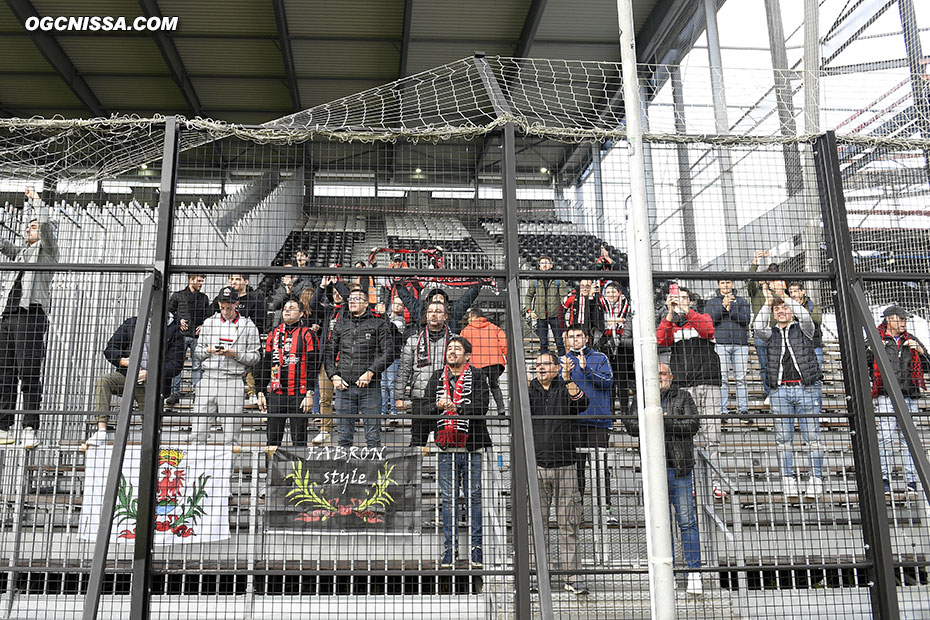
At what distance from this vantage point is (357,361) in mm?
5855

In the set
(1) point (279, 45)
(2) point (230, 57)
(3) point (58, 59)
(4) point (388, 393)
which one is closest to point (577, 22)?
(1) point (279, 45)

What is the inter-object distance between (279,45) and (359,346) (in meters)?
14.1

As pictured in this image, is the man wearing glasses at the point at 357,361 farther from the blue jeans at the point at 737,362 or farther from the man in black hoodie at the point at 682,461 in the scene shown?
the blue jeans at the point at 737,362

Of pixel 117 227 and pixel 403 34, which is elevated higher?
pixel 403 34

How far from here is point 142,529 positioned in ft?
14.1

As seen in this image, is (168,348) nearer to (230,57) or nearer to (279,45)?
(279,45)

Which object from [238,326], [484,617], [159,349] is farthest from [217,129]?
[484,617]

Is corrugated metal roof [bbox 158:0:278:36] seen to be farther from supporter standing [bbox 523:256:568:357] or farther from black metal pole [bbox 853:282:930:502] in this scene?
black metal pole [bbox 853:282:930:502]

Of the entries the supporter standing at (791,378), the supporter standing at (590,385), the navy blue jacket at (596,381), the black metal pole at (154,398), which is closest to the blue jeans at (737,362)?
the supporter standing at (791,378)

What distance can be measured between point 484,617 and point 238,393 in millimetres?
2760

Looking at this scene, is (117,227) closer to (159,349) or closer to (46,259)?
(46,259)

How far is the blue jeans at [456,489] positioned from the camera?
5078mm

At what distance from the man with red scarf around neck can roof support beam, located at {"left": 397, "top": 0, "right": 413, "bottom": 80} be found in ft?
40.7

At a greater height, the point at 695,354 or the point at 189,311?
the point at 189,311
